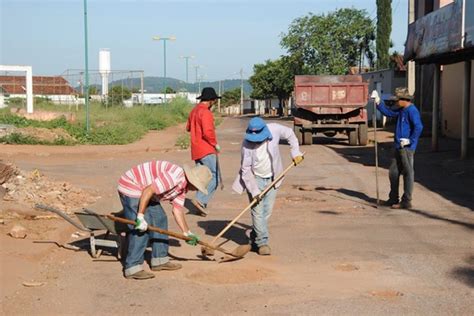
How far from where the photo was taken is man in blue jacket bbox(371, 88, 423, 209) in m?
9.91

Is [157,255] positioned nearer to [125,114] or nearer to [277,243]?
[277,243]

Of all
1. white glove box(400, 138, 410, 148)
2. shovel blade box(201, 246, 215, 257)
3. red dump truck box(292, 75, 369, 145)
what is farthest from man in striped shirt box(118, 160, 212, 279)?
red dump truck box(292, 75, 369, 145)

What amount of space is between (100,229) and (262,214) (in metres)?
1.76

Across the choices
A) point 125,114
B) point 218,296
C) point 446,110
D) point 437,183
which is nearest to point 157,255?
point 218,296

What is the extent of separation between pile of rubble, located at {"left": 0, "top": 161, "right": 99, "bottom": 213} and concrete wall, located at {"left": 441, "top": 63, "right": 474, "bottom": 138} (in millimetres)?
16314

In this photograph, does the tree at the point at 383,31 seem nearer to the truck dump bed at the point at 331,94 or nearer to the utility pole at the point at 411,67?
the utility pole at the point at 411,67

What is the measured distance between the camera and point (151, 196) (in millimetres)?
6066

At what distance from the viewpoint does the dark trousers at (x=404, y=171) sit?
9.95 metres

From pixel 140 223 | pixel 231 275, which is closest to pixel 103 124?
pixel 231 275

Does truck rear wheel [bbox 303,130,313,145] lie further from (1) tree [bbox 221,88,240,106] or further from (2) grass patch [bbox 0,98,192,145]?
(1) tree [bbox 221,88,240,106]

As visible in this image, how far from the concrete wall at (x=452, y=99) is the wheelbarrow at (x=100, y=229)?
746 inches

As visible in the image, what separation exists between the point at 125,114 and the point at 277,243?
3014 centimetres

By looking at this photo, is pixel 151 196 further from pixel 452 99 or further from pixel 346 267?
pixel 452 99

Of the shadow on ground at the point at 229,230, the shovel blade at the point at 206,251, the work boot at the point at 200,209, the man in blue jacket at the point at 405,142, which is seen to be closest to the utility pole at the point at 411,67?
the man in blue jacket at the point at 405,142
